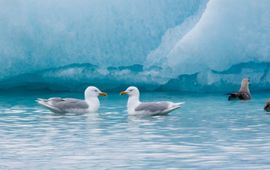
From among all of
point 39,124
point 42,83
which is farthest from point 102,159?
point 42,83

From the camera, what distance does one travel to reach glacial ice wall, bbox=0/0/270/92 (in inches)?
699

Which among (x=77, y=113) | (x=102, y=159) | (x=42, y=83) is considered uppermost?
(x=42, y=83)

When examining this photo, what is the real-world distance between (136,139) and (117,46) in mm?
9316

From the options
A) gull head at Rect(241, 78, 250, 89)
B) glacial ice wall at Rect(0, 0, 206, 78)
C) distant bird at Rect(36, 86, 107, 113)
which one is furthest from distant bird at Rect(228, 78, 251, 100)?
distant bird at Rect(36, 86, 107, 113)

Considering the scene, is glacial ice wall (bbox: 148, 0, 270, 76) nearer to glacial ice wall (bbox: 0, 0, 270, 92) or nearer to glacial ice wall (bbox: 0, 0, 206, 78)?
glacial ice wall (bbox: 0, 0, 270, 92)

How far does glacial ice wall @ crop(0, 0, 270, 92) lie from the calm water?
148 inches

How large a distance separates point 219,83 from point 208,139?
9403mm

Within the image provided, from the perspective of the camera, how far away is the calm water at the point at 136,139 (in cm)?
718

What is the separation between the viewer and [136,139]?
353 inches

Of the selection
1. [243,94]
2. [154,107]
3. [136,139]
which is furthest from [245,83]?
[136,139]

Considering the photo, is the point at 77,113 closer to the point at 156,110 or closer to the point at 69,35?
the point at 156,110

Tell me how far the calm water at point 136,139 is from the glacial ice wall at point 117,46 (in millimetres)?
3766

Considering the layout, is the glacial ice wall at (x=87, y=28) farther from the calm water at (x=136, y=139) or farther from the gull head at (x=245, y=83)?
the calm water at (x=136, y=139)

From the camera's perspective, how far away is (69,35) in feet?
59.5
